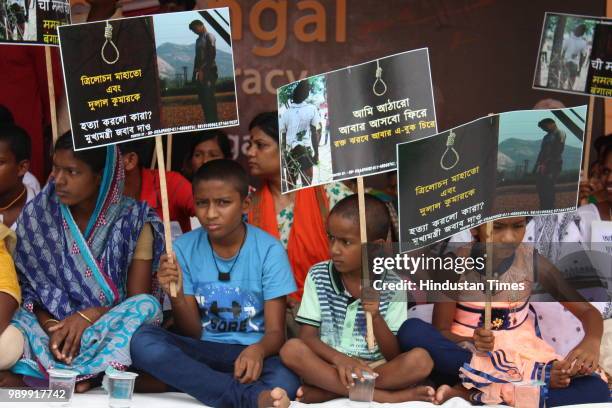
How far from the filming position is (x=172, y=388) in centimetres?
507

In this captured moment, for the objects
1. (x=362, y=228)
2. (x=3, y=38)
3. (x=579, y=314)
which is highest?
(x=3, y=38)

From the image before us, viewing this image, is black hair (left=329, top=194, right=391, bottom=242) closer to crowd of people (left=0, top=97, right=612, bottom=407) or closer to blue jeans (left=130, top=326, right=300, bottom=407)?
crowd of people (left=0, top=97, right=612, bottom=407)

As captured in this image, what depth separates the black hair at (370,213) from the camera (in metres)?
5.08

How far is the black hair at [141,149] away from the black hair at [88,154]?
22.2 inches

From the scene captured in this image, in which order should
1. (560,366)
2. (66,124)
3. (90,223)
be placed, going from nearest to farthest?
(560,366)
(90,223)
(66,124)

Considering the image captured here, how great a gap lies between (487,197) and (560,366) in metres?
0.81

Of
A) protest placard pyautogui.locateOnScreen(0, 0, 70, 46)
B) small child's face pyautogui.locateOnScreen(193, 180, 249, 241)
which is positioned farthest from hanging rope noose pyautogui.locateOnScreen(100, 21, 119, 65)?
small child's face pyautogui.locateOnScreen(193, 180, 249, 241)

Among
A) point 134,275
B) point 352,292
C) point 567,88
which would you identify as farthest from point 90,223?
→ point 567,88

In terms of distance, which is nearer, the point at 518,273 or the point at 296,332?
the point at 518,273

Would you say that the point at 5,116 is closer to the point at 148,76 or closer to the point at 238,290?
the point at 148,76

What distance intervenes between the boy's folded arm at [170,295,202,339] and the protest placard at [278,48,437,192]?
0.69m

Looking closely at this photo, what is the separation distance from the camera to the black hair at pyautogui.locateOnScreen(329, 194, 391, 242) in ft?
16.7

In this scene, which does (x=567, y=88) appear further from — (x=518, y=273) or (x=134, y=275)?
(x=134, y=275)

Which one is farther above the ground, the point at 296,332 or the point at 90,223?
the point at 90,223
